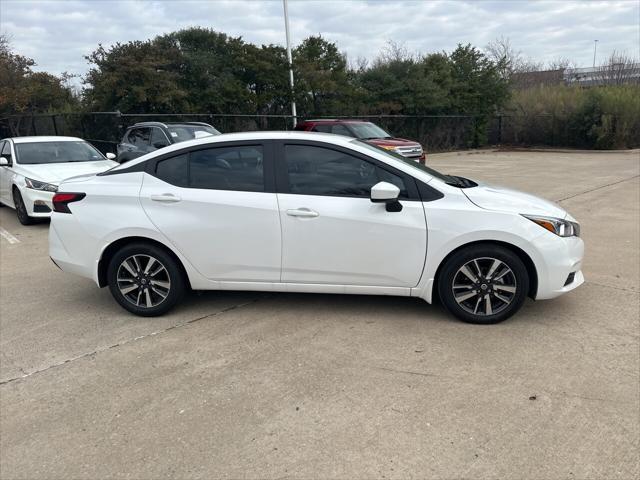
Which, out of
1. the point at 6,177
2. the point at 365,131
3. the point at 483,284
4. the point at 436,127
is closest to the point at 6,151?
the point at 6,177

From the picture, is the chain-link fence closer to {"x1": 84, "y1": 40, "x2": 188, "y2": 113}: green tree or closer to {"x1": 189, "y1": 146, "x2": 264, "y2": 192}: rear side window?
{"x1": 84, "y1": 40, "x2": 188, "y2": 113}: green tree

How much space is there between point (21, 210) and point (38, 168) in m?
0.78

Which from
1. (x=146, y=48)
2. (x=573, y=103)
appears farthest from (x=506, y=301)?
(x=573, y=103)

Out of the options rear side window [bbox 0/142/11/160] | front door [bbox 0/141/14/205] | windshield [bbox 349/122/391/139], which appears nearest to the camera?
front door [bbox 0/141/14/205]

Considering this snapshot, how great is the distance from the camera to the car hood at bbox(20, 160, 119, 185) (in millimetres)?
→ 8625

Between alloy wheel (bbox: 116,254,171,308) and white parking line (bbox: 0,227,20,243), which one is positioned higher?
alloy wheel (bbox: 116,254,171,308)

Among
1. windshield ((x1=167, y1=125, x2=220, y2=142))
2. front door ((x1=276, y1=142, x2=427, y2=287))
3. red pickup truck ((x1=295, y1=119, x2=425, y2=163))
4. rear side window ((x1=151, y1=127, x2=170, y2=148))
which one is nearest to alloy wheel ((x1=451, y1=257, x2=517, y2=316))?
front door ((x1=276, y1=142, x2=427, y2=287))

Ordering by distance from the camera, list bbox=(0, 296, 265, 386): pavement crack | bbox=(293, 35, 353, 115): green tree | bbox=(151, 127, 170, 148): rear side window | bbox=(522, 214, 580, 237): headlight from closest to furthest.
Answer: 1. bbox=(0, 296, 265, 386): pavement crack
2. bbox=(522, 214, 580, 237): headlight
3. bbox=(151, 127, 170, 148): rear side window
4. bbox=(293, 35, 353, 115): green tree

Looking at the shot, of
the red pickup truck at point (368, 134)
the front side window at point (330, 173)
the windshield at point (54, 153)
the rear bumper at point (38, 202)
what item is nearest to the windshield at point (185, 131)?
the windshield at point (54, 153)

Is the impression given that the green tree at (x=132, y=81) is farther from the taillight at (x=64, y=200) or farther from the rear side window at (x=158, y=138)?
the taillight at (x=64, y=200)

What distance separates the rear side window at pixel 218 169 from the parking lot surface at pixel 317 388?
1170 mm

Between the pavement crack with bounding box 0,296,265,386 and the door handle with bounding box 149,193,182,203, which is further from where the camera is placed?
the door handle with bounding box 149,193,182,203

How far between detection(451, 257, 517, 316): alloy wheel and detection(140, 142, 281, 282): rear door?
153 cm

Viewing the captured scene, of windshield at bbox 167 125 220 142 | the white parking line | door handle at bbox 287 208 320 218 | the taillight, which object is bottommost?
the white parking line
